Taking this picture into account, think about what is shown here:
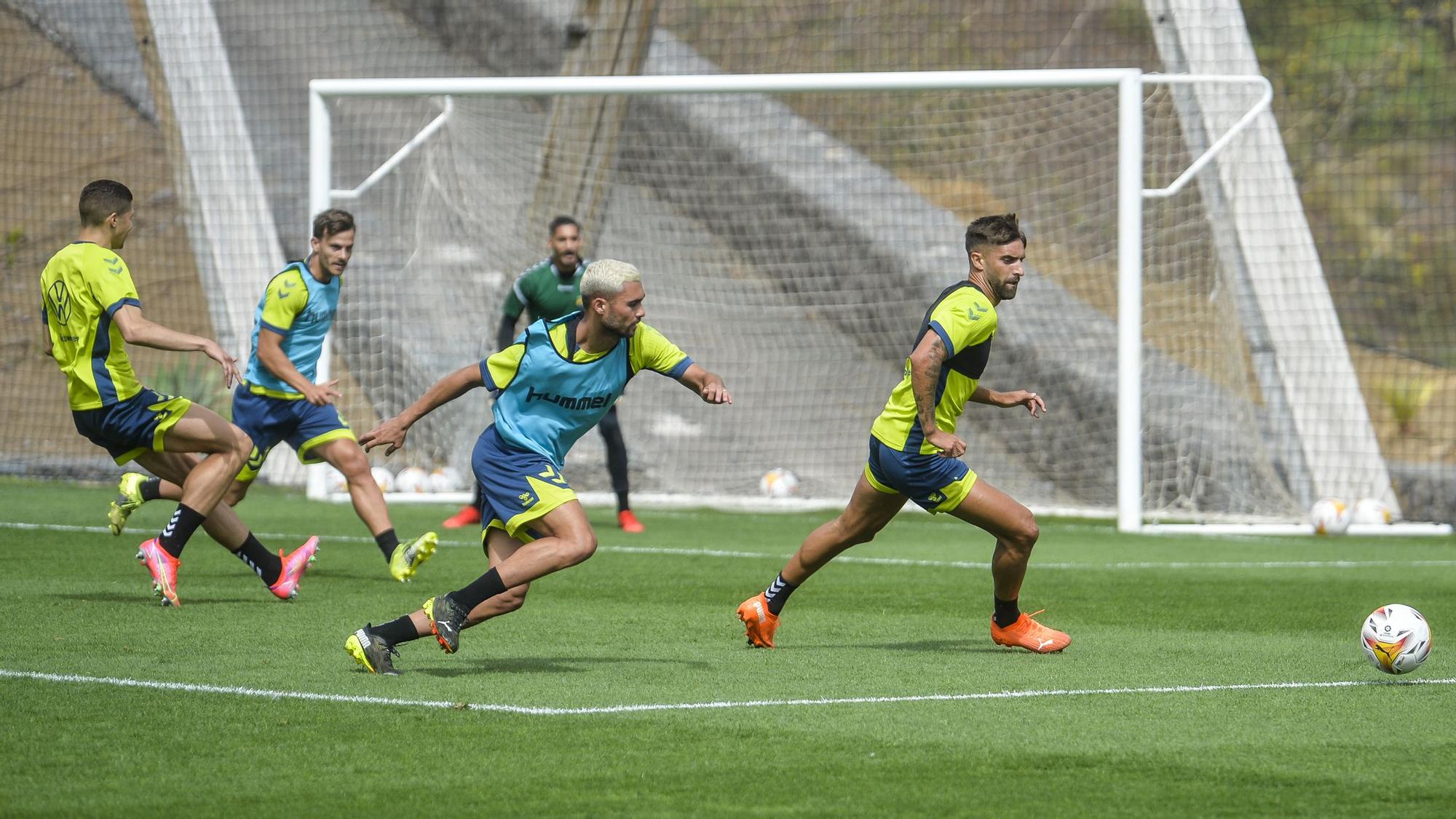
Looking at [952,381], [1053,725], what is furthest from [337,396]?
[1053,725]

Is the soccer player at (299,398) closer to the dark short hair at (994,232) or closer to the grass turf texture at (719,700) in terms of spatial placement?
the grass turf texture at (719,700)

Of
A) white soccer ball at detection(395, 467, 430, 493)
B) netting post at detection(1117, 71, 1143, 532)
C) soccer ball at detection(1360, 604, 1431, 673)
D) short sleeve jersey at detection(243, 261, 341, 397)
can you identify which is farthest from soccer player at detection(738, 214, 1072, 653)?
white soccer ball at detection(395, 467, 430, 493)

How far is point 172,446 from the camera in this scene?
9.27 meters

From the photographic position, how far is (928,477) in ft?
25.5

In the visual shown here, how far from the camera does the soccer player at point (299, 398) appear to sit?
33.1ft

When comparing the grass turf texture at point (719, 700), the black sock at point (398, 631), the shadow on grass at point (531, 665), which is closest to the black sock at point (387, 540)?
the grass turf texture at point (719, 700)

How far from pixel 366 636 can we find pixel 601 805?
2.25 meters

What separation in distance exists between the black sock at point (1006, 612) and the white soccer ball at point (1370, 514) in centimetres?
759

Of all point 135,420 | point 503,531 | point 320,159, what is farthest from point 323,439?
point 320,159

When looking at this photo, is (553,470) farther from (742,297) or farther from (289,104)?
(289,104)

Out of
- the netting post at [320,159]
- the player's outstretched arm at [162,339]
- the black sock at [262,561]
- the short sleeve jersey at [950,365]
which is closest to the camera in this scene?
the short sleeve jersey at [950,365]

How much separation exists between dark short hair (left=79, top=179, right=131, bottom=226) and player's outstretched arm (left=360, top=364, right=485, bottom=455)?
2.58m

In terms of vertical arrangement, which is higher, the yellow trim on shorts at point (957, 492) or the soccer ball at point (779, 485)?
the yellow trim on shorts at point (957, 492)

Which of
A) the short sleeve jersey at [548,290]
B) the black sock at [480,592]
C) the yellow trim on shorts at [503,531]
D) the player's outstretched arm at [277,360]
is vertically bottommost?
the black sock at [480,592]
